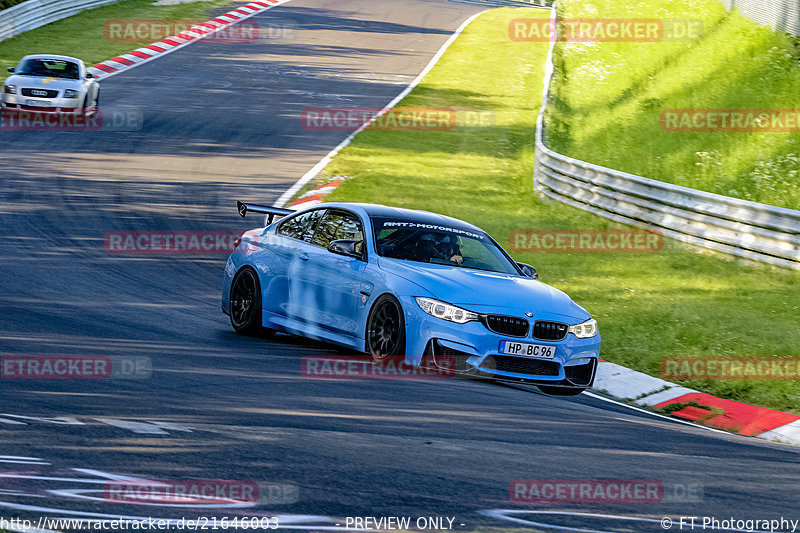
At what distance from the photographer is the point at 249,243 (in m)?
11.9

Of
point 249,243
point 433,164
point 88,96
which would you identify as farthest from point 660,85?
point 249,243

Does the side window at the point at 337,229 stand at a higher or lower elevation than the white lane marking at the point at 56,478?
higher

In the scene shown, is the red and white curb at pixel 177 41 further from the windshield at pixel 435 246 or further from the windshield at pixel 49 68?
the windshield at pixel 435 246

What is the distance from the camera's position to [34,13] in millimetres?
38781

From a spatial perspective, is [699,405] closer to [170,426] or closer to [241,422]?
[241,422]

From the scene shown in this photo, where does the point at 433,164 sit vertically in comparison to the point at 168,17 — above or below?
below

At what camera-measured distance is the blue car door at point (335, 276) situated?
1016 centimetres

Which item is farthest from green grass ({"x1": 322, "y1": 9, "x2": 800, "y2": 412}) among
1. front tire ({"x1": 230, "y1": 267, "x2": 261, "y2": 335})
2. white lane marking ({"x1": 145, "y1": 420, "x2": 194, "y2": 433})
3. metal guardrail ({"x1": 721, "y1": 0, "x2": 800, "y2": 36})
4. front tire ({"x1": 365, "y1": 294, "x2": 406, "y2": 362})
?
metal guardrail ({"x1": 721, "y1": 0, "x2": 800, "y2": 36})

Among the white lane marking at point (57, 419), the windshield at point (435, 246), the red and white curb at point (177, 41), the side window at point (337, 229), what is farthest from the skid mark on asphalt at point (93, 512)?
the red and white curb at point (177, 41)

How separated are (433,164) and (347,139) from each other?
3034 mm

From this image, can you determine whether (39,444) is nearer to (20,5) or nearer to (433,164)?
(433,164)

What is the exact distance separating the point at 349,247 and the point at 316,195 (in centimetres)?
988

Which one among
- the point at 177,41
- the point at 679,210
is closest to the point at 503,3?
the point at 177,41

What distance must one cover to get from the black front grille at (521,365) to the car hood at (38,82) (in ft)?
59.0
